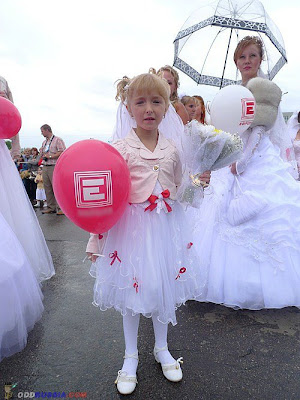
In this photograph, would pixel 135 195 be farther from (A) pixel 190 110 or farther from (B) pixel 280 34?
(B) pixel 280 34

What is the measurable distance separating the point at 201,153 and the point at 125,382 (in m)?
1.36

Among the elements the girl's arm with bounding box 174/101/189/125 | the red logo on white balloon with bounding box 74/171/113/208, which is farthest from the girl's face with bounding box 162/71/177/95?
the red logo on white balloon with bounding box 74/171/113/208

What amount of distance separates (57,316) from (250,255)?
1.71 m

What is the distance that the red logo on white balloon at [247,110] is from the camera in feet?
7.43

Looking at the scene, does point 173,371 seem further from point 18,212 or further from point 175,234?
point 18,212

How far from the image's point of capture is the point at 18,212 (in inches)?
110

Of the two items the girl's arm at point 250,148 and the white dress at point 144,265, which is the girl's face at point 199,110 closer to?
the girl's arm at point 250,148

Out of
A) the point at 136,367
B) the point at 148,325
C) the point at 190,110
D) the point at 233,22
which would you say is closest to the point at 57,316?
the point at 148,325

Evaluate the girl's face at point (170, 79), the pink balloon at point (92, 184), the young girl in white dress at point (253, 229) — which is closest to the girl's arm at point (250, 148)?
the young girl in white dress at point (253, 229)

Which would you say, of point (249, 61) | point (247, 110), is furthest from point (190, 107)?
point (247, 110)

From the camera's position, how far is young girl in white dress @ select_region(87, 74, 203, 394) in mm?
1620

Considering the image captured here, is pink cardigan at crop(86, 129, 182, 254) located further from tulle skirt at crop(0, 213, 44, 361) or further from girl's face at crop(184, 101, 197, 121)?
girl's face at crop(184, 101, 197, 121)

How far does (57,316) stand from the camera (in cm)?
247

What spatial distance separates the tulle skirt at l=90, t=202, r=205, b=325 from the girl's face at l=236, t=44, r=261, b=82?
6.17 feet
